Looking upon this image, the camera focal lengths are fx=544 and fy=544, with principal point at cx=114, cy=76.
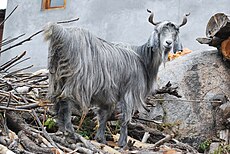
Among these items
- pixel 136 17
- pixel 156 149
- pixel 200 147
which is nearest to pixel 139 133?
pixel 200 147

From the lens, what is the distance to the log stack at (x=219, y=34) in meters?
8.04

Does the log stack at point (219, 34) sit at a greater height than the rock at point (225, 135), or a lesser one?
greater

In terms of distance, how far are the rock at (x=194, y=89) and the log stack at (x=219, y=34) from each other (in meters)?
0.29

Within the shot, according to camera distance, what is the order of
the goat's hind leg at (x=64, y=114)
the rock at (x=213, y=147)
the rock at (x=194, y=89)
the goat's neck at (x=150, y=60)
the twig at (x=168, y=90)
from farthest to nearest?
the rock at (x=194, y=89), the twig at (x=168, y=90), the rock at (x=213, y=147), the goat's neck at (x=150, y=60), the goat's hind leg at (x=64, y=114)

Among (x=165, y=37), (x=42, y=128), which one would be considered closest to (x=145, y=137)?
(x=165, y=37)

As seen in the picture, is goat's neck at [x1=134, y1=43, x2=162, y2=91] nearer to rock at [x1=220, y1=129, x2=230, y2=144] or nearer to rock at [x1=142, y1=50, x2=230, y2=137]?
rock at [x1=142, y1=50, x2=230, y2=137]

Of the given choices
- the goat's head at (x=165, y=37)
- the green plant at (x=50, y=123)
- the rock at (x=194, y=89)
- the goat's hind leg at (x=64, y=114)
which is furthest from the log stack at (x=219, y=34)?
the goat's hind leg at (x=64, y=114)

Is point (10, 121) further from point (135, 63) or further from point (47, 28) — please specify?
point (135, 63)

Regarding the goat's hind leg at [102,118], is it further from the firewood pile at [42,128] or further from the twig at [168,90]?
the twig at [168,90]

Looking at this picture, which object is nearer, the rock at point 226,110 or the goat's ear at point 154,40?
the goat's ear at point 154,40

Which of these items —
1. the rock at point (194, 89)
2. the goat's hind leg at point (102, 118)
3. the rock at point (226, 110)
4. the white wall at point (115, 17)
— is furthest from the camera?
the white wall at point (115, 17)

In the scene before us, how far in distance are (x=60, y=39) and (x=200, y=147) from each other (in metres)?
2.81

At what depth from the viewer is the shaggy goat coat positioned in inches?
222

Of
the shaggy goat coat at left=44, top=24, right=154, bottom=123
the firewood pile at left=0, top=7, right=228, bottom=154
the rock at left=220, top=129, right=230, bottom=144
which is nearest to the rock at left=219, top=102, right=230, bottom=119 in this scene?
the rock at left=220, top=129, right=230, bottom=144
